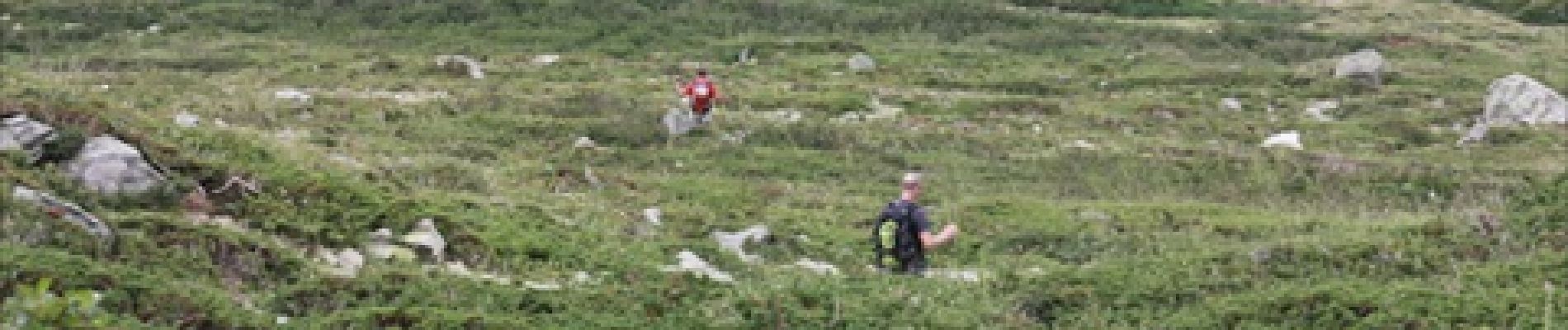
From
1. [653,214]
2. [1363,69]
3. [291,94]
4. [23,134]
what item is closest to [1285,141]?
[1363,69]

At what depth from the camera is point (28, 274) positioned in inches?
440

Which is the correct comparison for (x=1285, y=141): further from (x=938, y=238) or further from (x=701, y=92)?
(x=938, y=238)

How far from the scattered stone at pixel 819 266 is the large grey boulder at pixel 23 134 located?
8.56 metres

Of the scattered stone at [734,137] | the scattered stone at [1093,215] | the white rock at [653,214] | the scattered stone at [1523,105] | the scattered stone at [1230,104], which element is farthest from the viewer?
the scattered stone at [1230,104]

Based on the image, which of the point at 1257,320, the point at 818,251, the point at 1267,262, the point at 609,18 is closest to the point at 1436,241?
the point at 1267,262

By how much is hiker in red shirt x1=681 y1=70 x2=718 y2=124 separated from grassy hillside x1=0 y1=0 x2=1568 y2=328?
95 centimetres

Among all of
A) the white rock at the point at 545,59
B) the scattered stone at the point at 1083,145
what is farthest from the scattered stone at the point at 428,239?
the white rock at the point at 545,59

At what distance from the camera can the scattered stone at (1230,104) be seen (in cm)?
4081

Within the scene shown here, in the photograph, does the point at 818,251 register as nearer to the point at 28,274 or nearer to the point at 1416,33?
the point at 28,274

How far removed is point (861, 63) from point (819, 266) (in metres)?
29.9

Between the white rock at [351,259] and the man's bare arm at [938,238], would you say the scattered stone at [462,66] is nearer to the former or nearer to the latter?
the white rock at [351,259]

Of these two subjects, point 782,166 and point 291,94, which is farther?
point 291,94

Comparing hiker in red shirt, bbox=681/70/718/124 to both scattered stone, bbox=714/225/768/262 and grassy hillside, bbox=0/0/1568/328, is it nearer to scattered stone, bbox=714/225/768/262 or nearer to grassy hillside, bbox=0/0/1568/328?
grassy hillside, bbox=0/0/1568/328

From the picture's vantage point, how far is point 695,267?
1628 cm
